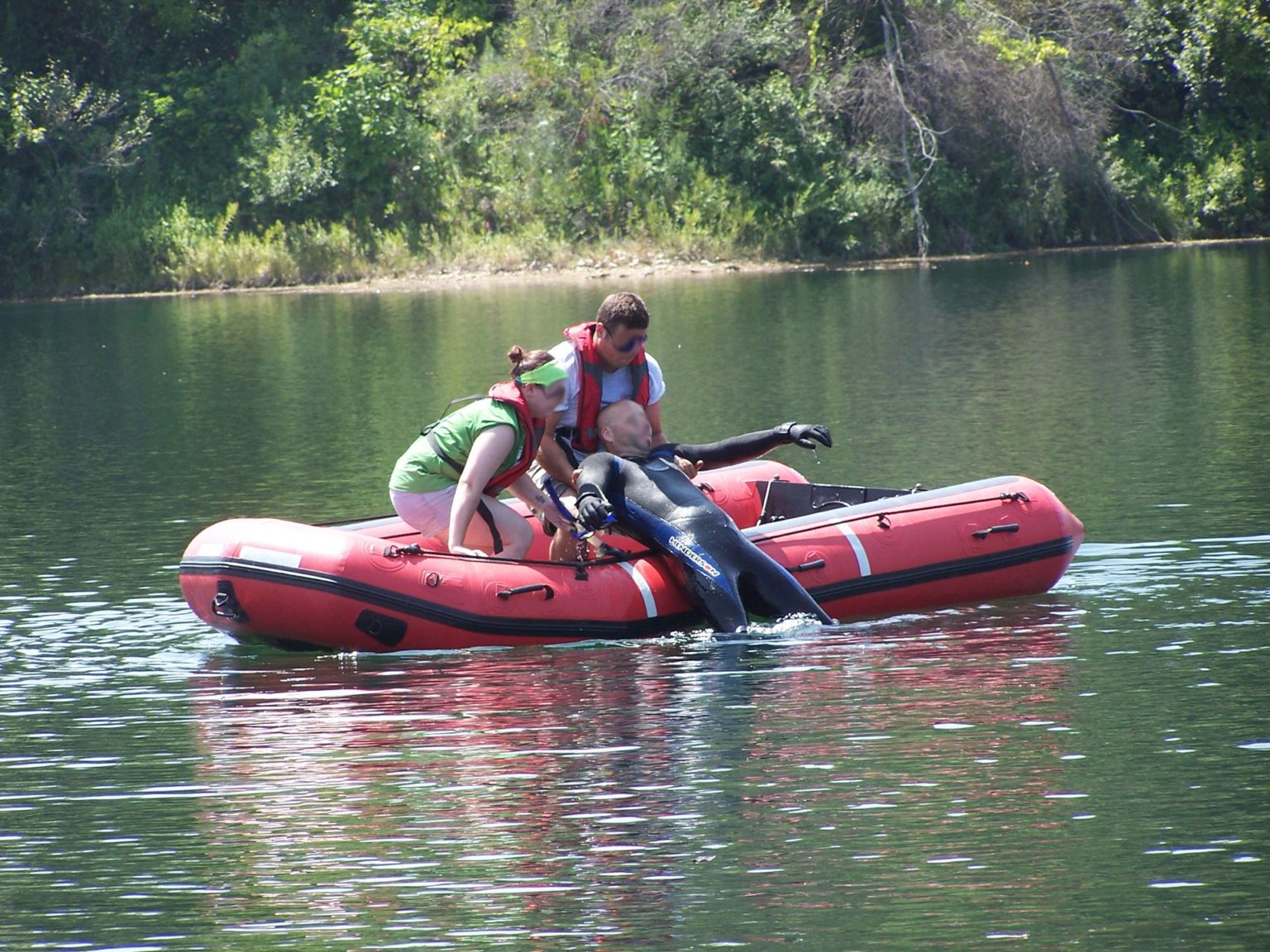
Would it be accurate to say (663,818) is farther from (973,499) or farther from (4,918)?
(973,499)

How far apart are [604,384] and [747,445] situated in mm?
769

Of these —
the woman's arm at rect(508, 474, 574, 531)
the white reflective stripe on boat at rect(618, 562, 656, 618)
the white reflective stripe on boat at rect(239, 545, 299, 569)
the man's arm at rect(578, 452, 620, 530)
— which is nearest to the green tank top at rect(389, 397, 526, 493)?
the woman's arm at rect(508, 474, 574, 531)

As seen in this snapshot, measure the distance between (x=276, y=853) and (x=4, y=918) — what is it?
0.77 metres

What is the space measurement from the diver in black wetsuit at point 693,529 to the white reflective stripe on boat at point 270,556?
1.20 m

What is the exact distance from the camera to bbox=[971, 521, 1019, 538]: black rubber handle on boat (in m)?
8.44

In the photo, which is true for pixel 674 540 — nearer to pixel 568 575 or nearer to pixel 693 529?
pixel 693 529

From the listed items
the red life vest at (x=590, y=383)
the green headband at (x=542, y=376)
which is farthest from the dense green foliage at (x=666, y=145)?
the green headband at (x=542, y=376)

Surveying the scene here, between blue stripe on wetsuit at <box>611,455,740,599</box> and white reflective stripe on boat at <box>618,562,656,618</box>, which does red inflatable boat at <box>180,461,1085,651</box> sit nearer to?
white reflective stripe on boat at <box>618,562,656,618</box>

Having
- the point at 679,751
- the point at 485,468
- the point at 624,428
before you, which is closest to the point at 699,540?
the point at 624,428

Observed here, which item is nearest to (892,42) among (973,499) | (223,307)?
(223,307)

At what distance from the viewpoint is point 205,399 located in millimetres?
17594

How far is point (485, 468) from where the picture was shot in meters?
7.62

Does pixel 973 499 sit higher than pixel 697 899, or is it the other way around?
pixel 973 499

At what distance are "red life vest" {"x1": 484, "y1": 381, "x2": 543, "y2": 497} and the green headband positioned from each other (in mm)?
73
